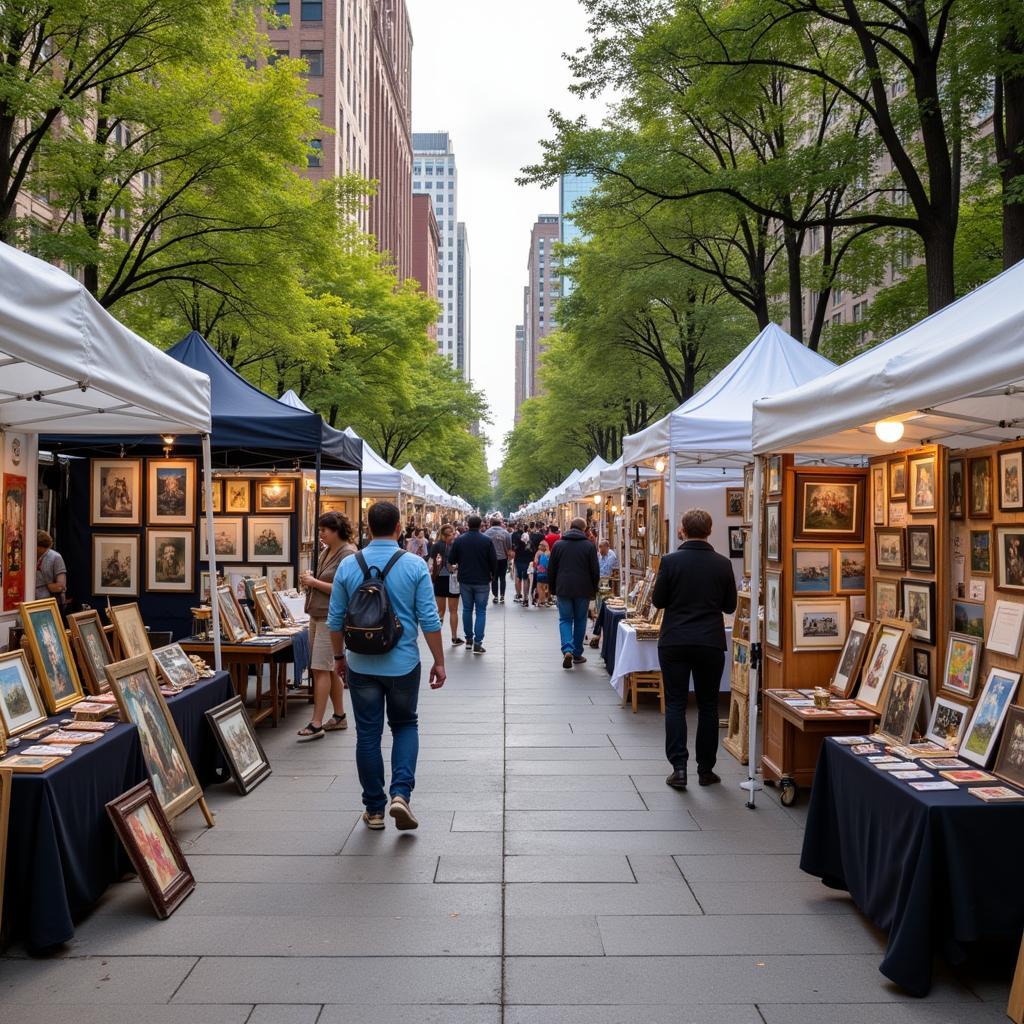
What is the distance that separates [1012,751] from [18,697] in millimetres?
5242

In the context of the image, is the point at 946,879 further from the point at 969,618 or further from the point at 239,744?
the point at 239,744

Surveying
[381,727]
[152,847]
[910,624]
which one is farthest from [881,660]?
[152,847]

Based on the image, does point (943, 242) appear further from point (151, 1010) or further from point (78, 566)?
point (151, 1010)

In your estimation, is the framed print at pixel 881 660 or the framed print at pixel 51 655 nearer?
the framed print at pixel 51 655

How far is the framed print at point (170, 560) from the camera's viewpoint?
11.1 meters

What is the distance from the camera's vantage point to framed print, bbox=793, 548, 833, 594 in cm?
706

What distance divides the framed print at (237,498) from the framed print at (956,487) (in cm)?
957

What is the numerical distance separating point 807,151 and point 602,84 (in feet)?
11.3

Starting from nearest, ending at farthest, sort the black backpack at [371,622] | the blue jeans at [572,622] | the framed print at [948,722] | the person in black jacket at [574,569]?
1. the framed print at [948,722]
2. the black backpack at [371,622]
3. the person in black jacket at [574,569]
4. the blue jeans at [572,622]

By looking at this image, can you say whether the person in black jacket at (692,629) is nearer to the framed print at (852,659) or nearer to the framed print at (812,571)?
the framed print at (812,571)

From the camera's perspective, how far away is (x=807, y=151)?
14.3 m

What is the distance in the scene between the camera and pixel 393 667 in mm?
5922

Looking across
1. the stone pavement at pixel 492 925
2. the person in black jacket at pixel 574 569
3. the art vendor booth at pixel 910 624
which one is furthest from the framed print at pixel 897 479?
the person in black jacket at pixel 574 569

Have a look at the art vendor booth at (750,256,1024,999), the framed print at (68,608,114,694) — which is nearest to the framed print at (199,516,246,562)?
the framed print at (68,608,114,694)
